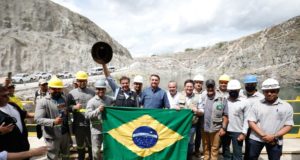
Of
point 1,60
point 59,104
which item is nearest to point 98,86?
point 59,104

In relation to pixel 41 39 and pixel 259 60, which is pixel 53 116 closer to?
pixel 41 39

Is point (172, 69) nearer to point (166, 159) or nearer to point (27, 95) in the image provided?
point (27, 95)

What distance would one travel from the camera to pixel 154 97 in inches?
247

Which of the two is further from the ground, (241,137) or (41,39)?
(41,39)

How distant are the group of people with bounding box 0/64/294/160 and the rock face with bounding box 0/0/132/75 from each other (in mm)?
58976

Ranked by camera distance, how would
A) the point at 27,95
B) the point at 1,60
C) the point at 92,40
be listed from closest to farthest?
the point at 27,95 < the point at 1,60 < the point at 92,40

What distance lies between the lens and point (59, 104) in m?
5.75

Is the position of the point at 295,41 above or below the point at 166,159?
above

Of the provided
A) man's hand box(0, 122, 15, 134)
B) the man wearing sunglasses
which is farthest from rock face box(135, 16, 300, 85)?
man's hand box(0, 122, 15, 134)

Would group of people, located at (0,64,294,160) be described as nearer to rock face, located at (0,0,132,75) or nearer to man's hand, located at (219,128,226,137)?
man's hand, located at (219,128,226,137)

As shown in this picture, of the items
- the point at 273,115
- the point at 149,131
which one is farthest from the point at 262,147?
the point at 149,131

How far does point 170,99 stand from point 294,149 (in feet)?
10.8

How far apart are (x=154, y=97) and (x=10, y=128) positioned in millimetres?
2992

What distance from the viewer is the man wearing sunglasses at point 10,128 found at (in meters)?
3.89
